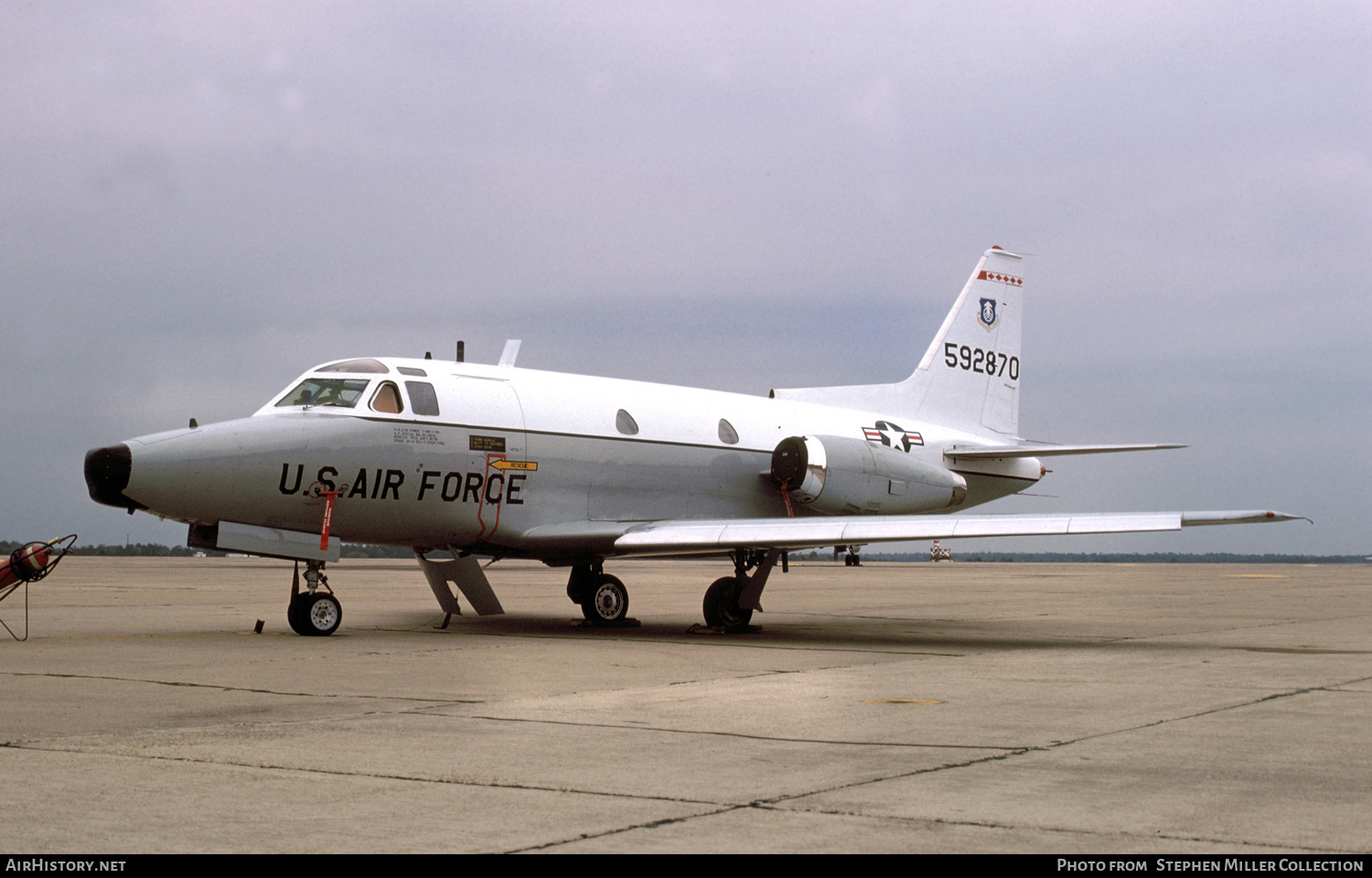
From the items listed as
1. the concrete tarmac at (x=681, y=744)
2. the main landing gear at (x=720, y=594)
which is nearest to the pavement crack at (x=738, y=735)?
the concrete tarmac at (x=681, y=744)

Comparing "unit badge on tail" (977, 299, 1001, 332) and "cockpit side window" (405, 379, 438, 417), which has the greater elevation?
"unit badge on tail" (977, 299, 1001, 332)

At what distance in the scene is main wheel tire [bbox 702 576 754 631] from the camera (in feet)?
58.9

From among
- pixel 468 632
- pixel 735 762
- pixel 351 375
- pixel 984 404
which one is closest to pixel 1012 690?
pixel 735 762

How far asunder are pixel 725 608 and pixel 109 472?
25.9ft

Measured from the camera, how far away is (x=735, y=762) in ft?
22.1

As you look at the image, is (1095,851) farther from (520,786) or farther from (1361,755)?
(1361,755)

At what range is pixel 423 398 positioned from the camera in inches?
659

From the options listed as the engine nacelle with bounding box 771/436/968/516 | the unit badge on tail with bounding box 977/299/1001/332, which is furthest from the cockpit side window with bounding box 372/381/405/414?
the unit badge on tail with bounding box 977/299/1001/332

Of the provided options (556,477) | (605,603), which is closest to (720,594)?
(605,603)

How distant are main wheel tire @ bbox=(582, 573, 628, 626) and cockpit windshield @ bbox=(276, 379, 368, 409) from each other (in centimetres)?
436

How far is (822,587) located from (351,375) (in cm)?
2114

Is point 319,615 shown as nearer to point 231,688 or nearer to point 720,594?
point 720,594

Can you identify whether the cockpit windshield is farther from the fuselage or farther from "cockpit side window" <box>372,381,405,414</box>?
"cockpit side window" <box>372,381,405,414</box>

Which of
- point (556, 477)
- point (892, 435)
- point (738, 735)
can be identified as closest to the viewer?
point (738, 735)
